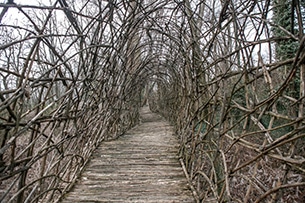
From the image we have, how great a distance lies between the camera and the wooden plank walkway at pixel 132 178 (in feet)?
6.73

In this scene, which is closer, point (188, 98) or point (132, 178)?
point (132, 178)

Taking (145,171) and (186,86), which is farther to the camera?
(186,86)

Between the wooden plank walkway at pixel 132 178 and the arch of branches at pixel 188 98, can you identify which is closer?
the arch of branches at pixel 188 98

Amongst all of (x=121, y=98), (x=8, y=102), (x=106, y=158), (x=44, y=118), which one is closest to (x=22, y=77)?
(x=8, y=102)

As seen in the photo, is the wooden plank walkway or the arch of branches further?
the wooden plank walkway

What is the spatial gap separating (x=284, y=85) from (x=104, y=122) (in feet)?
9.94

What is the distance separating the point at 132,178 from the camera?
245 cm

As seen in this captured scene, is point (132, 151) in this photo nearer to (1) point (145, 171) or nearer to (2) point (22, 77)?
(1) point (145, 171)

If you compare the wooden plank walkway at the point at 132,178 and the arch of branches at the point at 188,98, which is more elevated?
the arch of branches at the point at 188,98

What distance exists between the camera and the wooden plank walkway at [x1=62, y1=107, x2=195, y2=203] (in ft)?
6.73

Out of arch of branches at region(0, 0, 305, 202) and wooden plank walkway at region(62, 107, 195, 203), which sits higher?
arch of branches at region(0, 0, 305, 202)

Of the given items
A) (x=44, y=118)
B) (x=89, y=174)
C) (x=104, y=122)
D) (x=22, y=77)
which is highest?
(x=22, y=77)

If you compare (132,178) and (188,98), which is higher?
(188,98)

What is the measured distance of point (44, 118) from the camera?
117 cm
